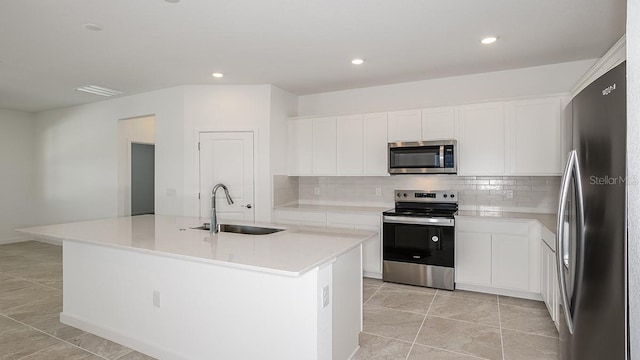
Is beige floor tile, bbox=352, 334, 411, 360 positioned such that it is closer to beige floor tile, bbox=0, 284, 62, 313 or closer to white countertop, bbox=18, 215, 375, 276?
white countertop, bbox=18, 215, 375, 276

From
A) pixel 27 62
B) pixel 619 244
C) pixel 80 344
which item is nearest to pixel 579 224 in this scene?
pixel 619 244

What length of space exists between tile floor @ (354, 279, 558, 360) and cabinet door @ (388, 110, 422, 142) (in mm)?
1821

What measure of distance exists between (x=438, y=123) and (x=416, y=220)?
1186 mm

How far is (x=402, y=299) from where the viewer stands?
148 inches

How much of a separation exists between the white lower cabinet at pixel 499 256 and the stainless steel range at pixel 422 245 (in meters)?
0.15

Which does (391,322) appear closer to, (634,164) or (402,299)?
(402,299)

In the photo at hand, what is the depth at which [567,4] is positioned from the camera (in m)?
2.57

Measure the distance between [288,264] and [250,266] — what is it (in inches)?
7.7

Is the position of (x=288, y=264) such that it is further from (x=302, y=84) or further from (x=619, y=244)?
(x=302, y=84)

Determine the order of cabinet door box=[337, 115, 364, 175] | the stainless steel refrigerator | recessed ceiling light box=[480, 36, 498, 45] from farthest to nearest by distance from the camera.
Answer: cabinet door box=[337, 115, 364, 175]
recessed ceiling light box=[480, 36, 498, 45]
the stainless steel refrigerator

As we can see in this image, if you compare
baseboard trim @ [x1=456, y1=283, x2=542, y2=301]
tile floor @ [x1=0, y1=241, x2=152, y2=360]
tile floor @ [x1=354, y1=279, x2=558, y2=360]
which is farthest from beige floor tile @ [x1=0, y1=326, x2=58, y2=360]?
baseboard trim @ [x1=456, y1=283, x2=542, y2=301]

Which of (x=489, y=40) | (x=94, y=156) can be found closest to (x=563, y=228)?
(x=489, y=40)

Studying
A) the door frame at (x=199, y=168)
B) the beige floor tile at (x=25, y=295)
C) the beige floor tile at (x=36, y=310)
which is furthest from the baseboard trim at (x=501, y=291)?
the beige floor tile at (x=25, y=295)

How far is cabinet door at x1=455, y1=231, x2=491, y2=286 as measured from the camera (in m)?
3.85
